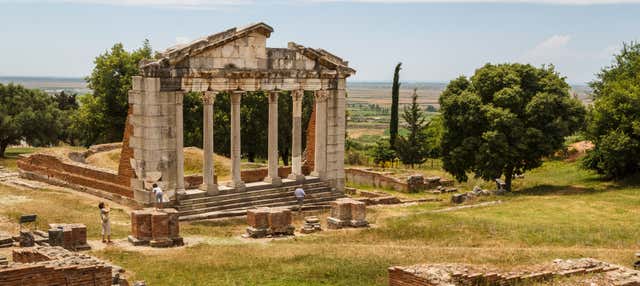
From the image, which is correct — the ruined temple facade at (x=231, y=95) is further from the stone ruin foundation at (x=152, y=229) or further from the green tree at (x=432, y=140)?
the green tree at (x=432, y=140)

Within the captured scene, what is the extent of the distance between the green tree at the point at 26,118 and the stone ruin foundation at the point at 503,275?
44.9 meters

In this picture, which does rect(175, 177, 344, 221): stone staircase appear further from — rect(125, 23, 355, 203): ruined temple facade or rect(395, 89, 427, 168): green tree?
rect(395, 89, 427, 168): green tree

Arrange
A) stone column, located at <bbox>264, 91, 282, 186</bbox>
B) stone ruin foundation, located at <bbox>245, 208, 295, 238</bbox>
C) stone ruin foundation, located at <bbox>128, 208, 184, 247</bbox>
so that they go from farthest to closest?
stone column, located at <bbox>264, 91, 282, 186</bbox>
stone ruin foundation, located at <bbox>245, 208, 295, 238</bbox>
stone ruin foundation, located at <bbox>128, 208, 184, 247</bbox>

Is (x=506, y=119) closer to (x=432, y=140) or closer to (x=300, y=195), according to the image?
(x=300, y=195)

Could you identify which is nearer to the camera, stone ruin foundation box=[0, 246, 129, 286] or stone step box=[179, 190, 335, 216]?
stone ruin foundation box=[0, 246, 129, 286]

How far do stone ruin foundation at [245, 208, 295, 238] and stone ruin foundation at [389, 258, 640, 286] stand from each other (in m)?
10.8

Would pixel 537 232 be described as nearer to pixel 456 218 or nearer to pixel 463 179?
pixel 456 218

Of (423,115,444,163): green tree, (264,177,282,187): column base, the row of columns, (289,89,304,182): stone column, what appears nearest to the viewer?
the row of columns

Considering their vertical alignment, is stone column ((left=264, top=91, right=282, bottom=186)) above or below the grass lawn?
above

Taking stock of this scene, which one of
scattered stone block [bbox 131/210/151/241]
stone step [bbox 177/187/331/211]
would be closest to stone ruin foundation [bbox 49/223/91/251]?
scattered stone block [bbox 131/210/151/241]

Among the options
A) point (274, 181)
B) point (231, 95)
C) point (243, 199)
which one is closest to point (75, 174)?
point (243, 199)

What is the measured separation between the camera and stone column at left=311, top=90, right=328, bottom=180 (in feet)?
120

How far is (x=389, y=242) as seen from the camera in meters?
25.9

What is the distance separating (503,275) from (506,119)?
2270 cm
